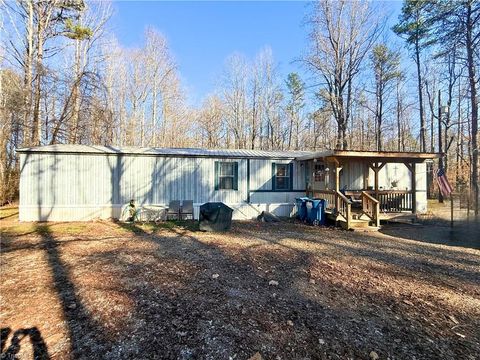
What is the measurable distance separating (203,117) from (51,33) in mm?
15077

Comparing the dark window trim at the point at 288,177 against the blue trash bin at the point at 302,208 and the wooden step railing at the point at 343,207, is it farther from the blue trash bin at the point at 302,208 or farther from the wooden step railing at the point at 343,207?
the wooden step railing at the point at 343,207

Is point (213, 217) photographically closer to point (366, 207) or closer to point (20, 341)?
point (366, 207)

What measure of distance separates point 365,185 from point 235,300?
1088 centimetres

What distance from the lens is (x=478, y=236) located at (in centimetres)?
823

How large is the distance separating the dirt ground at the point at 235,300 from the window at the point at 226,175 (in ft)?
15.3

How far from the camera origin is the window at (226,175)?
11477mm

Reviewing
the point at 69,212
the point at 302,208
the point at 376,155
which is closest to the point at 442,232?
the point at 376,155

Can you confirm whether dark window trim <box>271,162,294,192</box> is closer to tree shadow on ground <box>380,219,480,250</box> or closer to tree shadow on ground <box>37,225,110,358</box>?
tree shadow on ground <box>380,219,480,250</box>

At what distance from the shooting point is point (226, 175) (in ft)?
38.0

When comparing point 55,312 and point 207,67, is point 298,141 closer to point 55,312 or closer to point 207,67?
point 207,67

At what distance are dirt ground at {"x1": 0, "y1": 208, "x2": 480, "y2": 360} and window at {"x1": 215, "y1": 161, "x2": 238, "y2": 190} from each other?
4676 mm

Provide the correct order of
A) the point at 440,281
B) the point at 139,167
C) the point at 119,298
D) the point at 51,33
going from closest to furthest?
1. the point at 119,298
2. the point at 440,281
3. the point at 139,167
4. the point at 51,33

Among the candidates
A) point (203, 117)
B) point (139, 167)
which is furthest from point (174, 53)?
point (139, 167)

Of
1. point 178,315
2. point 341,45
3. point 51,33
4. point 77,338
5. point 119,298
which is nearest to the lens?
point 77,338
